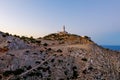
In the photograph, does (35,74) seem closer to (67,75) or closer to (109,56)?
(67,75)

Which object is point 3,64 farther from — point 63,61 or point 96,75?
point 96,75

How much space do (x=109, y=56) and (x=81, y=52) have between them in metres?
7.16

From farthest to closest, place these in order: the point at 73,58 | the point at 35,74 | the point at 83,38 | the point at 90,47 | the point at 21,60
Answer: the point at 83,38
the point at 90,47
the point at 73,58
the point at 21,60
the point at 35,74

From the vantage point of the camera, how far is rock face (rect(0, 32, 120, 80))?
58.8 m

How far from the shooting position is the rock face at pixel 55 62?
58844 millimetres

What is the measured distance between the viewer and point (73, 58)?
220ft

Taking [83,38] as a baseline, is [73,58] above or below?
below

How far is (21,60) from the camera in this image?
6219 cm

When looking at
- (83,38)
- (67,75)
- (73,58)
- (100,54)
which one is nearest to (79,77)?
(67,75)

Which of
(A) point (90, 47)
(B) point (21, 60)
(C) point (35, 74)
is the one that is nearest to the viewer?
(C) point (35, 74)

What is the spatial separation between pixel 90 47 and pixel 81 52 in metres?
3.90

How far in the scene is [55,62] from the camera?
64.3 m

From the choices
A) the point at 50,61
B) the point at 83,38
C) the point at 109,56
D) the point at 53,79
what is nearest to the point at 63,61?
the point at 50,61

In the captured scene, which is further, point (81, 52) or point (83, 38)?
point (83, 38)
